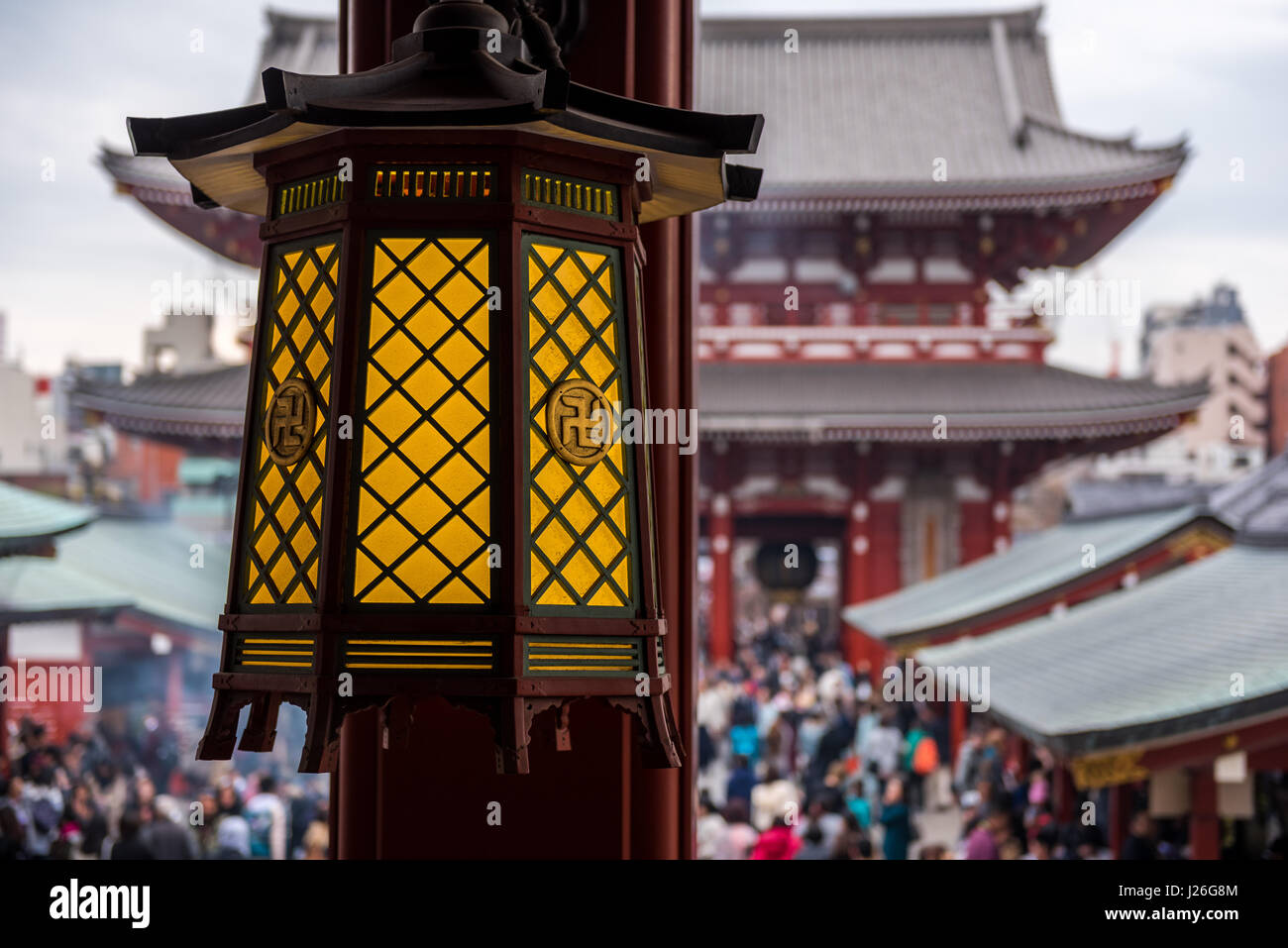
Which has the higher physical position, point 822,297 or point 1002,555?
point 822,297

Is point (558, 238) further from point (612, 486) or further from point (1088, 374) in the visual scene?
point (1088, 374)

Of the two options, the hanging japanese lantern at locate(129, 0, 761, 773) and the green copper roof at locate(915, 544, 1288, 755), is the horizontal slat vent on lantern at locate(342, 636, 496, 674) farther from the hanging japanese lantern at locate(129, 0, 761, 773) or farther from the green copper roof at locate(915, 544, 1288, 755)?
the green copper roof at locate(915, 544, 1288, 755)

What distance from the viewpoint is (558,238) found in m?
1.25

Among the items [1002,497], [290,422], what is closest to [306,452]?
[290,422]

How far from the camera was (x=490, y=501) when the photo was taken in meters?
1.18

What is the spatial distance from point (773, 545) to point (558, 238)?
11.1 metres

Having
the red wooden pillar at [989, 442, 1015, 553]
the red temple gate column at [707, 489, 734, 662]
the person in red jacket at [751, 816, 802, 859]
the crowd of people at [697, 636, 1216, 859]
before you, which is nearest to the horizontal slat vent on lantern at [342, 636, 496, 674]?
the crowd of people at [697, 636, 1216, 859]

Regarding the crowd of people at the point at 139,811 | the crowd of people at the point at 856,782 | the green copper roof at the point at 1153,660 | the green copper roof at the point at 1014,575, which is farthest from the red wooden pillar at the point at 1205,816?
the crowd of people at the point at 139,811

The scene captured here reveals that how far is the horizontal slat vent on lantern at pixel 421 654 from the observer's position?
115 cm

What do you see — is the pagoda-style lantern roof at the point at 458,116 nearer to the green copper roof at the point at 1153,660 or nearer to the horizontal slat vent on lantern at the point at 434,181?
the horizontal slat vent on lantern at the point at 434,181

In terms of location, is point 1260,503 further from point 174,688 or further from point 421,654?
point 174,688

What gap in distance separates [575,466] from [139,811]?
3969 mm

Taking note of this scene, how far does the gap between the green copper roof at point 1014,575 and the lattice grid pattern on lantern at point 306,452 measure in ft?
19.1
